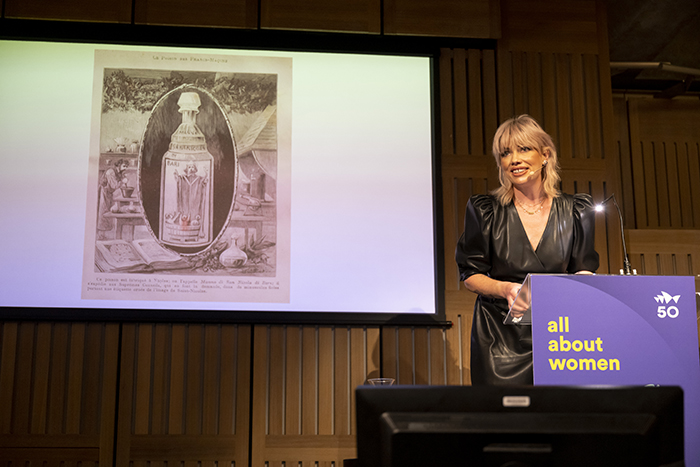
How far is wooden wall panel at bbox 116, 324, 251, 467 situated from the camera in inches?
142

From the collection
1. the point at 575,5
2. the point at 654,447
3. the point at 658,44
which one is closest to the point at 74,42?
the point at 575,5

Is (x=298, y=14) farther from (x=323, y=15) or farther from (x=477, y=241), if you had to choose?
(x=477, y=241)

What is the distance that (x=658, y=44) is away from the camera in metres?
5.54

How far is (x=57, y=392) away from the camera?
3631 mm

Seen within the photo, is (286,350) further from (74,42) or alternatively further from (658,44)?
(658,44)

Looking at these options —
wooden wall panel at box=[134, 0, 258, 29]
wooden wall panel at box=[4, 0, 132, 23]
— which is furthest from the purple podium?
wooden wall panel at box=[4, 0, 132, 23]

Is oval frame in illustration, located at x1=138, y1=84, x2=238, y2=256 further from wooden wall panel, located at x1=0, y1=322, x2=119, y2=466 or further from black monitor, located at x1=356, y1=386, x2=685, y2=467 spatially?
black monitor, located at x1=356, y1=386, x2=685, y2=467

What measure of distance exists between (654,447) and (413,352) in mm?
2874

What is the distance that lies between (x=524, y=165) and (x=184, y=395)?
Answer: 2.39 meters

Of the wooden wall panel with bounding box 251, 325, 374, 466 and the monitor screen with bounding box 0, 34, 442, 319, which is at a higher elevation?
the monitor screen with bounding box 0, 34, 442, 319

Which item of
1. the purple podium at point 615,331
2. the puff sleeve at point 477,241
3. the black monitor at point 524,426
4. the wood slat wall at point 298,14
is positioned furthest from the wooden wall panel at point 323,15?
the black monitor at point 524,426

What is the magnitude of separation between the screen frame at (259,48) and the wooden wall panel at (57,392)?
122mm

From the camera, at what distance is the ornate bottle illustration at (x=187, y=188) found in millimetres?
3785

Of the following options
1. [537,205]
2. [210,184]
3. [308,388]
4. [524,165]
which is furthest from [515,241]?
[210,184]
